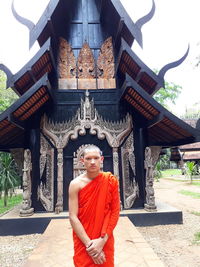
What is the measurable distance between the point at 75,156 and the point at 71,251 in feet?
11.7

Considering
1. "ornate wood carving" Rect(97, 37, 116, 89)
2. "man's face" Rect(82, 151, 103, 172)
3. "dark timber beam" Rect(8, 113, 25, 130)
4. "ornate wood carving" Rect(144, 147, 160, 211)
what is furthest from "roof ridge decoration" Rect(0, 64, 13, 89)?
"man's face" Rect(82, 151, 103, 172)

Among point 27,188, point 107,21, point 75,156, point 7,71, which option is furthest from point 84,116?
point 107,21

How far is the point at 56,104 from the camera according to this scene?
747 centimetres

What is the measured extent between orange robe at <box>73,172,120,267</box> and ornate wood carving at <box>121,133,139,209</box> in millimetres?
4871

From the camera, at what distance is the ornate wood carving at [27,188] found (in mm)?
6406

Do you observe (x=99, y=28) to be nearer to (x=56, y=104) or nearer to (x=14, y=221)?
(x=56, y=104)

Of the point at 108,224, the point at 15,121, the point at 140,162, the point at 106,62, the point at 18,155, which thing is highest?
the point at 106,62

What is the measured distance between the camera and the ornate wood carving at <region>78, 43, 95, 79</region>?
795 centimetres

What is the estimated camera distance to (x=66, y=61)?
8039 millimetres

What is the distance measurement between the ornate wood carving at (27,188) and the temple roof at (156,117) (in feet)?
12.3

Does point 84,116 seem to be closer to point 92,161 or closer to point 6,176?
point 92,161

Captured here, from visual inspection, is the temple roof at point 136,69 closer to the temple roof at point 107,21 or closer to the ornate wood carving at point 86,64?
the temple roof at point 107,21

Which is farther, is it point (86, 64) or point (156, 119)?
point (86, 64)

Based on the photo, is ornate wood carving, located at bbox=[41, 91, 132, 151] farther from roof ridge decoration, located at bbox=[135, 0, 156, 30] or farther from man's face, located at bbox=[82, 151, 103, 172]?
man's face, located at bbox=[82, 151, 103, 172]
